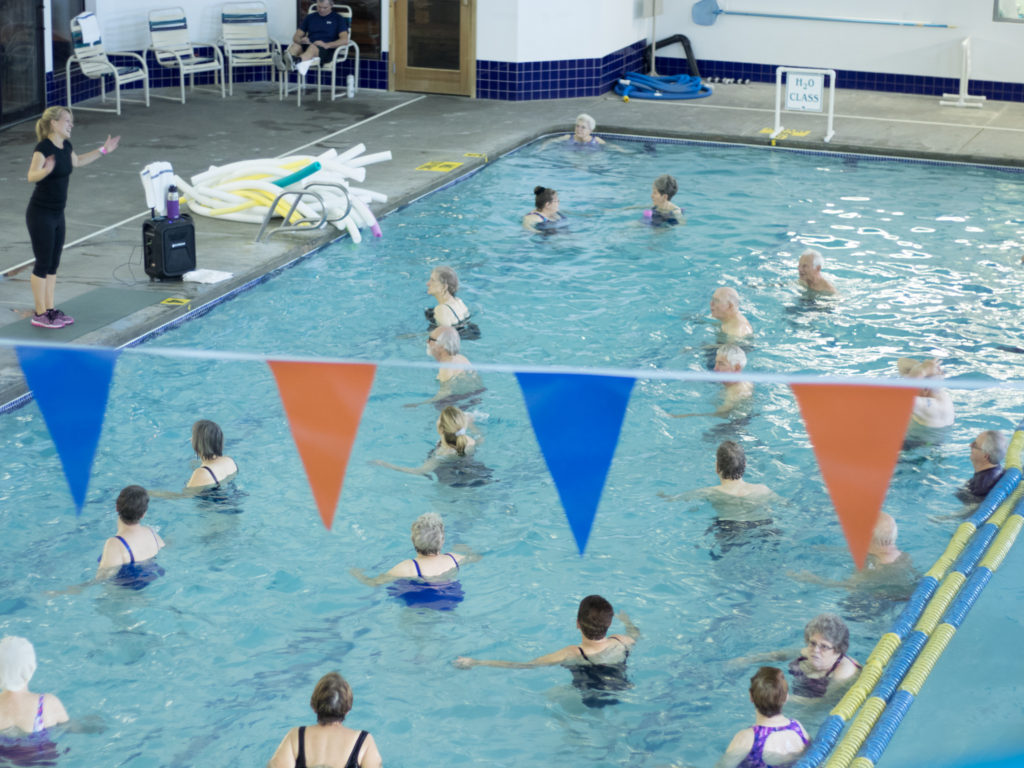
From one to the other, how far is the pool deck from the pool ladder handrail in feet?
0.36

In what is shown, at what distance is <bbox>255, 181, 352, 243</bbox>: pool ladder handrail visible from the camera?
43.1 feet

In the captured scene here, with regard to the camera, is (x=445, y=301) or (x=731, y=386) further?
(x=445, y=301)

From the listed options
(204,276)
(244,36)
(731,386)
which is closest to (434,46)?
(244,36)

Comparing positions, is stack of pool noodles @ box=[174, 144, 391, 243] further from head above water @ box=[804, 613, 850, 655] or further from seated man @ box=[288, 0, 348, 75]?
head above water @ box=[804, 613, 850, 655]

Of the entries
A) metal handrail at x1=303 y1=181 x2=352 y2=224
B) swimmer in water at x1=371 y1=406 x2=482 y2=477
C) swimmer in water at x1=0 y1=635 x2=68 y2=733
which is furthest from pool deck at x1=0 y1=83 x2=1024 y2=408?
swimmer in water at x1=0 y1=635 x2=68 y2=733

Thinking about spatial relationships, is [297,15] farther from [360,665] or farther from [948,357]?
[360,665]

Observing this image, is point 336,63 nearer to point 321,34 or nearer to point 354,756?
point 321,34

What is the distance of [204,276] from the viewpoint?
38.6 feet

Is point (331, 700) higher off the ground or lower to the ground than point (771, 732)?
higher

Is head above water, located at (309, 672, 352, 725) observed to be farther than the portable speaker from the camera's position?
No

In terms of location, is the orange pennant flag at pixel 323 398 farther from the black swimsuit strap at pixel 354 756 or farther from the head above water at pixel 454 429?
the head above water at pixel 454 429

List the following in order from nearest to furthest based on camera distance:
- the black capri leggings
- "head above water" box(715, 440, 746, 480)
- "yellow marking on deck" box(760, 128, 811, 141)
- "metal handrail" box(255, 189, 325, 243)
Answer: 1. "head above water" box(715, 440, 746, 480)
2. the black capri leggings
3. "metal handrail" box(255, 189, 325, 243)
4. "yellow marking on deck" box(760, 128, 811, 141)

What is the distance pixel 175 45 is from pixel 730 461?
14616 millimetres

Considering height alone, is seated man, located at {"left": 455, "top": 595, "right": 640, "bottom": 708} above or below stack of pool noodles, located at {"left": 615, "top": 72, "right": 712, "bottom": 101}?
below
